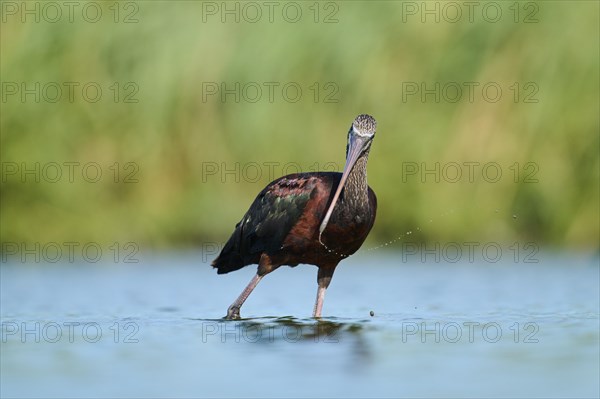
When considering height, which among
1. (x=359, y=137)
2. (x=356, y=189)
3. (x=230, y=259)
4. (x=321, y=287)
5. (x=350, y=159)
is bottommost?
(x=321, y=287)

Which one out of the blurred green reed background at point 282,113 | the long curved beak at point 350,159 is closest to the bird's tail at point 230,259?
the long curved beak at point 350,159

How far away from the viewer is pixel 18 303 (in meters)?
11.7

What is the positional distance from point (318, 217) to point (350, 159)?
1.53 ft

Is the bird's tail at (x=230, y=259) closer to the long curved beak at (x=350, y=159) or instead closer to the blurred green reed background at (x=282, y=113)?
the long curved beak at (x=350, y=159)

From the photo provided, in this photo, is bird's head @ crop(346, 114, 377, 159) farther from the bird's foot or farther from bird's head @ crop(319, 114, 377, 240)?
the bird's foot

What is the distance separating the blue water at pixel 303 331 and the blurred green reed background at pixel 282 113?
502mm

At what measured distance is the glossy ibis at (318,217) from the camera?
34.9 feet

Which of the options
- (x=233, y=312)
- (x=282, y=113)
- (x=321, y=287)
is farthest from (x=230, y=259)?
(x=282, y=113)

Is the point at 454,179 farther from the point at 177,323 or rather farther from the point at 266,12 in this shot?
the point at 177,323

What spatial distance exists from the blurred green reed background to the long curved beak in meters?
3.79

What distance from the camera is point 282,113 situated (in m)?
14.8

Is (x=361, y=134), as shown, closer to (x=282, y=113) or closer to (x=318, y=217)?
A: (x=318, y=217)

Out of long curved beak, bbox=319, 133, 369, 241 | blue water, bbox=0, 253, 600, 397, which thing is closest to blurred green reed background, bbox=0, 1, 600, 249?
blue water, bbox=0, 253, 600, 397

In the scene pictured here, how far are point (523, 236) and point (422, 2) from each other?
2.52 metres
